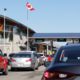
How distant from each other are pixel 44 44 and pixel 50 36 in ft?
61.7

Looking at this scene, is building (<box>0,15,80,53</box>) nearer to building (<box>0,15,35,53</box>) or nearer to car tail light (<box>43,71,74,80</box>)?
building (<box>0,15,35,53</box>)

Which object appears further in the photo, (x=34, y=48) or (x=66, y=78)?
(x=34, y=48)

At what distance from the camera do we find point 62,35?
11206 centimetres

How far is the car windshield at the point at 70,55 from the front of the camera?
7.62 meters

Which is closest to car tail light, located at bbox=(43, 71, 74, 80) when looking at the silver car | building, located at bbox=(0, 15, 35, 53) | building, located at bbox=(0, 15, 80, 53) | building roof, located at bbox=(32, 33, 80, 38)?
the silver car

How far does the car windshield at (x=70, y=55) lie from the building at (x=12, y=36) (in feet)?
220

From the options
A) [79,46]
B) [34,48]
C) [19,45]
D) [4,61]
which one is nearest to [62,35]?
[34,48]

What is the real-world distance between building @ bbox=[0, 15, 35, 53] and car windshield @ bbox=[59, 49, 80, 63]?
67.2 m

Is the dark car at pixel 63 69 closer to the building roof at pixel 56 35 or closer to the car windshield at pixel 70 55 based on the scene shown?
the car windshield at pixel 70 55

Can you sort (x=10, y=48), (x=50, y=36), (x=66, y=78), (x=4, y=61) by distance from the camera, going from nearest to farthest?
(x=66, y=78) → (x=4, y=61) → (x=10, y=48) → (x=50, y=36)

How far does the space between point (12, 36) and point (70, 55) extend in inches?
2978

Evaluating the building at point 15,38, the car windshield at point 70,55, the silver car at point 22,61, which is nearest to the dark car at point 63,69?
the car windshield at point 70,55

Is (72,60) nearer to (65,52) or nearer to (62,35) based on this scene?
(65,52)

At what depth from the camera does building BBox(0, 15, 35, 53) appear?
7805 cm
